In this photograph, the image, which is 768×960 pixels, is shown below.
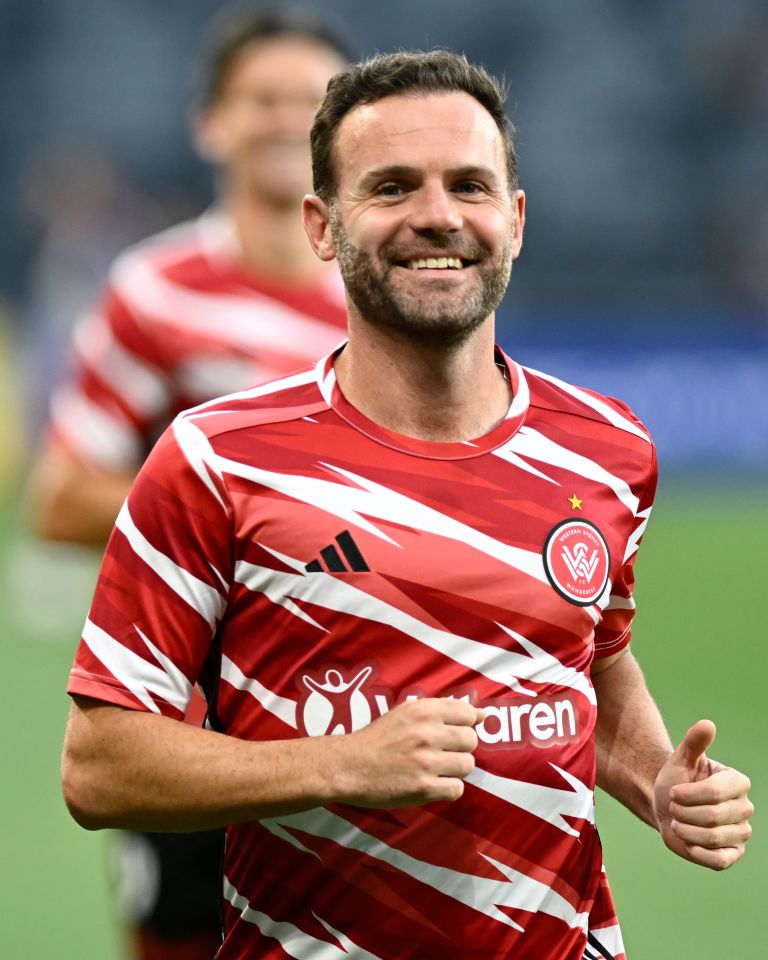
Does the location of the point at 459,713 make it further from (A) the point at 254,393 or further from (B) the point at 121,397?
(B) the point at 121,397

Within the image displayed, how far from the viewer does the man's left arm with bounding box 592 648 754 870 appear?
8.54ft

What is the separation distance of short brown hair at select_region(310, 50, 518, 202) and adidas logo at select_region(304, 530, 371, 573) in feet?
1.80

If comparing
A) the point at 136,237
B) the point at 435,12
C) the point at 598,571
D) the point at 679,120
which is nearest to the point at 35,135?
the point at 136,237

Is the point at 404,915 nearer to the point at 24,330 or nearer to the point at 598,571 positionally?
the point at 598,571

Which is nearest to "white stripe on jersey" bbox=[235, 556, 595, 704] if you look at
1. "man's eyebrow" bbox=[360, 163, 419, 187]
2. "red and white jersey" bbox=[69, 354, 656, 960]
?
"red and white jersey" bbox=[69, 354, 656, 960]

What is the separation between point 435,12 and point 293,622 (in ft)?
52.2

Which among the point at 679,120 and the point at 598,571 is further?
the point at 679,120

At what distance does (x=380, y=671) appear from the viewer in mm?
2551

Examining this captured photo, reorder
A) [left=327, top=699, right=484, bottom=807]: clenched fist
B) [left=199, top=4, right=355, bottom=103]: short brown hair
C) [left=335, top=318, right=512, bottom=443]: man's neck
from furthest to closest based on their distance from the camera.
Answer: [left=199, top=4, right=355, bottom=103]: short brown hair < [left=335, top=318, right=512, bottom=443]: man's neck < [left=327, top=699, right=484, bottom=807]: clenched fist

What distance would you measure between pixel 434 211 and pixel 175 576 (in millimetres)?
637

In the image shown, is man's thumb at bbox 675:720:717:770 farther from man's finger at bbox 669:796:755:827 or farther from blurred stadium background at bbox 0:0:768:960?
blurred stadium background at bbox 0:0:768:960

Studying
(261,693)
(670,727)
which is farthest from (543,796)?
(670,727)

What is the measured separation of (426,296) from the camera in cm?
258

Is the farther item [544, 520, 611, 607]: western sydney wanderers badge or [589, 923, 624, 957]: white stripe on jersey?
[589, 923, 624, 957]: white stripe on jersey
